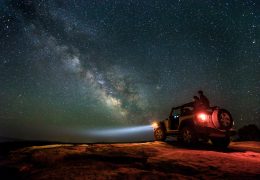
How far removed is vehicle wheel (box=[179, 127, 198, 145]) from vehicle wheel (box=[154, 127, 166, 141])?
1800 millimetres

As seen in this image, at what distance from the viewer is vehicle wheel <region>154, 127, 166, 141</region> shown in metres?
12.0

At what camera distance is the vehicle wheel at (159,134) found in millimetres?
11984

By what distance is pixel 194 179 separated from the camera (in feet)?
14.1

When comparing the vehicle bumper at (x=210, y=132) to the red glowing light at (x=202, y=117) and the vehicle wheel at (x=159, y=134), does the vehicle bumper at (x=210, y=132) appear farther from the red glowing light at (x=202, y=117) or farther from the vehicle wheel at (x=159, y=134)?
the vehicle wheel at (x=159, y=134)

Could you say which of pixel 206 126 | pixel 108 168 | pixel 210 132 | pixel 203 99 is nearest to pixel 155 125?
pixel 203 99

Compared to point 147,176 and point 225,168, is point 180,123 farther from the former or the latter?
point 147,176

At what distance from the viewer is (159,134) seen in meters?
12.2

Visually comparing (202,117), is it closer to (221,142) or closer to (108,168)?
(221,142)

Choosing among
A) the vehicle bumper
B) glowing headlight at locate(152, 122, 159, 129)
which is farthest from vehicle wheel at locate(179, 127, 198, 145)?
glowing headlight at locate(152, 122, 159, 129)

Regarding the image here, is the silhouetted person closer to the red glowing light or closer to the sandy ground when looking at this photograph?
the red glowing light

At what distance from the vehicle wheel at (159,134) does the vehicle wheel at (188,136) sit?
5.91ft

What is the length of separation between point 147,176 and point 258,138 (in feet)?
51.0

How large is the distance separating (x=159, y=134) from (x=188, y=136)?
2.69 m

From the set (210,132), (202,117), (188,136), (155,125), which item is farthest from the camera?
(155,125)
